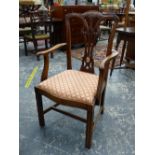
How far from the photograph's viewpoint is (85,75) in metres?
1.65

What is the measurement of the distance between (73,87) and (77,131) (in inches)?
17.9

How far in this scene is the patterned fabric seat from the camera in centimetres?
133

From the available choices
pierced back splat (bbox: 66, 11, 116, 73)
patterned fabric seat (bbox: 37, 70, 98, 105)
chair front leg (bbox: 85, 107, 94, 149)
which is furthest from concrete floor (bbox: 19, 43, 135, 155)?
pierced back splat (bbox: 66, 11, 116, 73)

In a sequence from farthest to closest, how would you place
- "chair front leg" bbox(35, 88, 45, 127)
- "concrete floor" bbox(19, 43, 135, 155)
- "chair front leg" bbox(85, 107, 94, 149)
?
"chair front leg" bbox(35, 88, 45, 127) → "concrete floor" bbox(19, 43, 135, 155) → "chair front leg" bbox(85, 107, 94, 149)

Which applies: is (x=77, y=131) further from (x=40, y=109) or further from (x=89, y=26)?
(x=89, y=26)

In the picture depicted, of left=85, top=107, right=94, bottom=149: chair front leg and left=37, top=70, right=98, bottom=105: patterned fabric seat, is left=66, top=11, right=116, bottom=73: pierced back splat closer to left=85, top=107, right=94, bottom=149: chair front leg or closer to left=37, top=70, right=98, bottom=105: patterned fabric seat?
left=37, top=70, right=98, bottom=105: patterned fabric seat

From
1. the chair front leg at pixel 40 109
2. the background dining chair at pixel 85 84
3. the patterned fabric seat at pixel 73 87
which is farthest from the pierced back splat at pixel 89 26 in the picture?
the chair front leg at pixel 40 109

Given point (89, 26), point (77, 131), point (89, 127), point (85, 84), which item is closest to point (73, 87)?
point (85, 84)

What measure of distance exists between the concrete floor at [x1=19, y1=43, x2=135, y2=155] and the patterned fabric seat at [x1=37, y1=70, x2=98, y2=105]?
41 centimetres

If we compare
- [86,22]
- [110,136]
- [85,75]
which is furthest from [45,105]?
[86,22]

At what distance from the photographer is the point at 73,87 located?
1.43m
